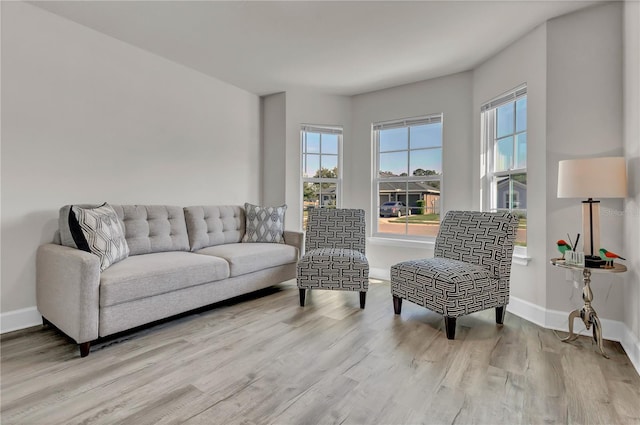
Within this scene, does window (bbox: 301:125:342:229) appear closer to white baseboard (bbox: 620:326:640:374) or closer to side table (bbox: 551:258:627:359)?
side table (bbox: 551:258:627:359)

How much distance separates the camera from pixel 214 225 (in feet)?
11.6

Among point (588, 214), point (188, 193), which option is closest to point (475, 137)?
point (588, 214)

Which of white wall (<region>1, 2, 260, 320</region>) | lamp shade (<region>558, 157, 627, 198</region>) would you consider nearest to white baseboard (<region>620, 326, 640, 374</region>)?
lamp shade (<region>558, 157, 627, 198</region>)

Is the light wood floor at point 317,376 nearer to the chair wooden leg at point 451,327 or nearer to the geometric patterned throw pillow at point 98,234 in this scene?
the chair wooden leg at point 451,327

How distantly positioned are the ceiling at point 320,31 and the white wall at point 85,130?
0.21 m

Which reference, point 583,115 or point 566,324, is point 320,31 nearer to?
point 583,115

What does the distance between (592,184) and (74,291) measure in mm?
3390

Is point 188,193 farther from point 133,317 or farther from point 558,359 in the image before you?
point 558,359

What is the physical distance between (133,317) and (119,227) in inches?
30.4

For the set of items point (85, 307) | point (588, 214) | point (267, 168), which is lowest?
point (85, 307)

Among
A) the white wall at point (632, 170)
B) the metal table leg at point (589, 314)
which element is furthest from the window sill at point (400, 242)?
the white wall at point (632, 170)

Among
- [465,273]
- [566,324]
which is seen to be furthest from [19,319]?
[566,324]

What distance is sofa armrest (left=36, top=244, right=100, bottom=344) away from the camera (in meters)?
1.98

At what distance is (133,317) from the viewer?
2.23 m
